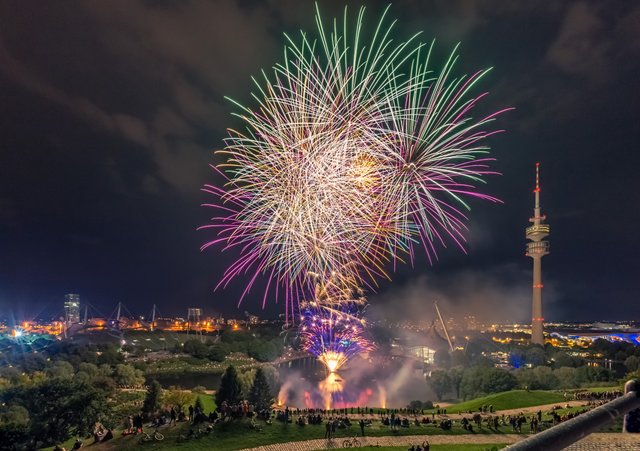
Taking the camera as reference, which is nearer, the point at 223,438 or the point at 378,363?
the point at 223,438

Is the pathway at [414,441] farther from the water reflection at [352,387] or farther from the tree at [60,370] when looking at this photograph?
the tree at [60,370]

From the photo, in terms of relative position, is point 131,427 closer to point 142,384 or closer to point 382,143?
point 382,143

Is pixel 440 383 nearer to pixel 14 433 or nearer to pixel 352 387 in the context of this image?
pixel 352 387

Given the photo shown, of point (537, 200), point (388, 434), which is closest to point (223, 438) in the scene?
point (388, 434)

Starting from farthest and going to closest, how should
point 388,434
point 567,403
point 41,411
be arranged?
point 567,403
point 41,411
point 388,434

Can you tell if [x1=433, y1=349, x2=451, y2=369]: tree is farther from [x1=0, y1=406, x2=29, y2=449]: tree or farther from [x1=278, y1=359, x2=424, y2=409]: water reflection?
[x1=0, y1=406, x2=29, y2=449]: tree

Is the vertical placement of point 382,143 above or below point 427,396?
above

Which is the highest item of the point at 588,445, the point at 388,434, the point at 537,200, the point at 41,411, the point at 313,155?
the point at 537,200
